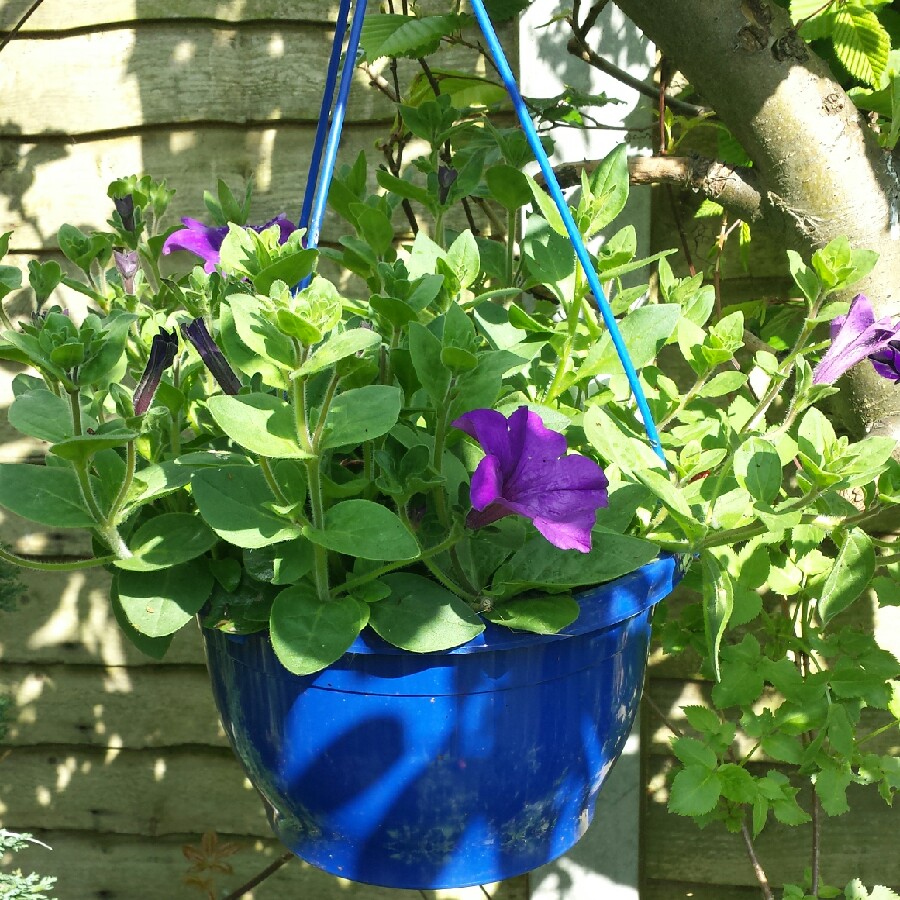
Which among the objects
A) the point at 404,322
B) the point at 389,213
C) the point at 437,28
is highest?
the point at 437,28

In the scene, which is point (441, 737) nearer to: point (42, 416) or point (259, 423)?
point (259, 423)

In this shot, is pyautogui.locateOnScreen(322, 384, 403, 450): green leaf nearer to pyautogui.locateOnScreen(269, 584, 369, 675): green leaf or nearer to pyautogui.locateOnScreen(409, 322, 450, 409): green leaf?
pyautogui.locateOnScreen(409, 322, 450, 409): green leaf

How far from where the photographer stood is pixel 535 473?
0.72 m

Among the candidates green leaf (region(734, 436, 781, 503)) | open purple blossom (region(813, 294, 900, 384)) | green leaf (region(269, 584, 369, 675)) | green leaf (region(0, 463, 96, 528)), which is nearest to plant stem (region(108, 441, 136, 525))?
green leaf (region(0, 463, 96, 528))

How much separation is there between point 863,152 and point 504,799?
0.90 metres

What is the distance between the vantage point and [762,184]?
121 centimetres

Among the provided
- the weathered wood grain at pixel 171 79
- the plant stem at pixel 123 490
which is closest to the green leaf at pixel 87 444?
the plant stem at pixel 123 490

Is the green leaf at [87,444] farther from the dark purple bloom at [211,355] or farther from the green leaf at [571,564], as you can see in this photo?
the green leaf at [571,564]

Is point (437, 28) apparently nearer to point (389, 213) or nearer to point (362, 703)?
point (389, 213)

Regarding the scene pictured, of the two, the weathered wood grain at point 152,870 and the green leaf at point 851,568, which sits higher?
the green leaf at point 851,568

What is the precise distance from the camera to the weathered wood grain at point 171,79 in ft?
5.49

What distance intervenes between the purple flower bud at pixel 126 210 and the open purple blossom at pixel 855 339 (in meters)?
0.84

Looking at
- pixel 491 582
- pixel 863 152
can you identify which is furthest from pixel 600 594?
pixel 863 152

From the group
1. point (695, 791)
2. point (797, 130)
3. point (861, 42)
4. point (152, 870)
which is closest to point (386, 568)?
point (695, 791)
